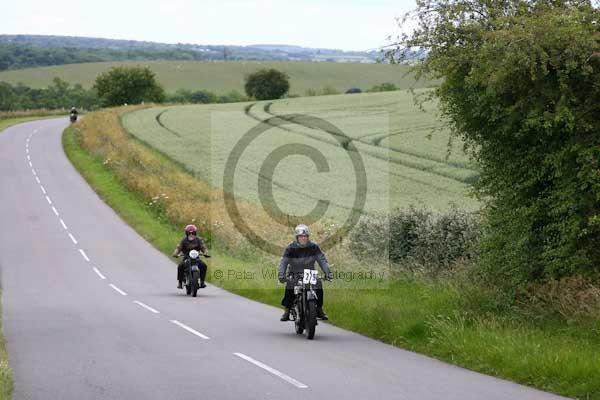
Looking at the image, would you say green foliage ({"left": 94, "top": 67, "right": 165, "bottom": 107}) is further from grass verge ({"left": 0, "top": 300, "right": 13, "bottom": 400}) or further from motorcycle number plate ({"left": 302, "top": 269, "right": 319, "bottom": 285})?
grass verge ({"left": 0, "top": 300, "right": 13, "bottom": 400})

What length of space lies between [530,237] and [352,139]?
42.6 m

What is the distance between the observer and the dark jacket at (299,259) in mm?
16578

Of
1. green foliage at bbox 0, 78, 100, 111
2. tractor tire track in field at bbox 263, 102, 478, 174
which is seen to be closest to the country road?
tractor tire track in field at bbox 263, 102, 478, 174

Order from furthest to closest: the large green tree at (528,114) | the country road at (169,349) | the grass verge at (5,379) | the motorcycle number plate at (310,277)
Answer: the motorcycle number plate at (310,277), the large green tree at (528,114), the country road at (169,349), the grass verge at (5,379)

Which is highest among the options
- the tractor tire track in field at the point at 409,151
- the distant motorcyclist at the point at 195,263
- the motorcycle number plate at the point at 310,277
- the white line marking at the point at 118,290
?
the motorcycle number plate at the point at 310,277

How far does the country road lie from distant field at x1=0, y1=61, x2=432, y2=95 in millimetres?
128060

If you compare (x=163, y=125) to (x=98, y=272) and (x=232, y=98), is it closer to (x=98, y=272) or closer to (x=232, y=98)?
(x=98, y=272)

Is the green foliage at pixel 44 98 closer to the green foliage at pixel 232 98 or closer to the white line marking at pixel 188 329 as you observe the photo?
the green foliage at pixel 232 98

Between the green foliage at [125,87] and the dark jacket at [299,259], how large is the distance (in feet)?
365

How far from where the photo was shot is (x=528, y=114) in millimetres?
15977

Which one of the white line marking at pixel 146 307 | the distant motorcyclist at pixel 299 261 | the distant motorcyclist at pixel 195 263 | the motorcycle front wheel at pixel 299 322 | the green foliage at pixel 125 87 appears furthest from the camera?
the green foliage at pixel 125 87

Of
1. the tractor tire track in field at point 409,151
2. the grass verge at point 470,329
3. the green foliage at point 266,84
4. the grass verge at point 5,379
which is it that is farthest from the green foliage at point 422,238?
the green foliage at point 266,84

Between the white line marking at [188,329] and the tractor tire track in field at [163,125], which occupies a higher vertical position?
the white line marking at [188,329]

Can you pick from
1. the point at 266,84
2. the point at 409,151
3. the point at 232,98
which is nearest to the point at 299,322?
the point at 409,151
